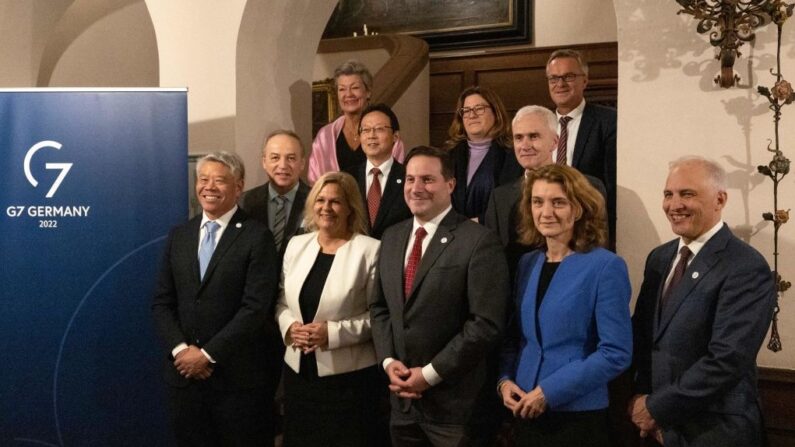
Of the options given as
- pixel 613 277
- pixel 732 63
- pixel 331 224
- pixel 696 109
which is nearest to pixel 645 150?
pixel 696 109

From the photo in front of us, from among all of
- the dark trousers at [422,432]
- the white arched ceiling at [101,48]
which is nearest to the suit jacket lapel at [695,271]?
the dark trousers at [422,432]

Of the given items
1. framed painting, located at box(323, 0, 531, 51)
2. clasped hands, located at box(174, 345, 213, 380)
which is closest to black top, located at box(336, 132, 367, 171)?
clasped hands, located at box(174, 345, 213, 380)

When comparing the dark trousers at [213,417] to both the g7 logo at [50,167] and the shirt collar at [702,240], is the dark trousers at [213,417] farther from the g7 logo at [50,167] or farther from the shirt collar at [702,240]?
the shirt collar at [702,240]

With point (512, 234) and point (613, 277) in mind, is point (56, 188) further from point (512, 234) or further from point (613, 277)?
point (613, 277)

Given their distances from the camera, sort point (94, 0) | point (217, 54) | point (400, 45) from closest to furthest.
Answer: point (217, 54) < point (94, 0) < point (400, 45)

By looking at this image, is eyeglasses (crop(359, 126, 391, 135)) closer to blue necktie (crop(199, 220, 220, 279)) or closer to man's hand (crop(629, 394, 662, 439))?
blue necktie (crop(199, 220, 220, 279))

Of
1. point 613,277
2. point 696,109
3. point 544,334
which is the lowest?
A: point 544,334

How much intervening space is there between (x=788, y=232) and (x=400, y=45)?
4.45 m

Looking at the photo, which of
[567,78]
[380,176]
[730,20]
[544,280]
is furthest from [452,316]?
[730,20]

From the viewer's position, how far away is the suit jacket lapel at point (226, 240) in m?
3.03

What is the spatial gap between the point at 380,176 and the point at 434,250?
0.69 m

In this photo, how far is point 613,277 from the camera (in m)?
2.37

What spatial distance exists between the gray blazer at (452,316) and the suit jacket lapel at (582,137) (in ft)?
2.51

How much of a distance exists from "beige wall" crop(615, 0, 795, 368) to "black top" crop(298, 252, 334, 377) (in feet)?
3.80
